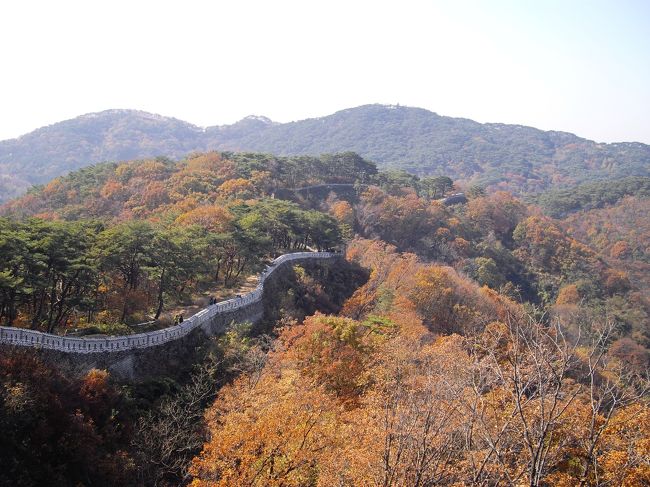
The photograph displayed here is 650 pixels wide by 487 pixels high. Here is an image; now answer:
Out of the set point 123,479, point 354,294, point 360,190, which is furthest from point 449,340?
point 360,190

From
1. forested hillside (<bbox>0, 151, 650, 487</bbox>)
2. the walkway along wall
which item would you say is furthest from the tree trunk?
the walkway along wall

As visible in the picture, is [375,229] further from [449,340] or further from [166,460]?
[166,460]

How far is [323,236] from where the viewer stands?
173ft

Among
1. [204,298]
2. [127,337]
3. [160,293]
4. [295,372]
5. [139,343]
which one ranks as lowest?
[295,372]

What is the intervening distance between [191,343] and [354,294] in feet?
70.0

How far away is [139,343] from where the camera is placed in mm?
26594

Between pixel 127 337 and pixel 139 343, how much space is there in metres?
0.91

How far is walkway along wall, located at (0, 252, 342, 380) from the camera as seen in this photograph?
22.3 metres

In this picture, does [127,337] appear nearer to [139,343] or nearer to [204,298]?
[139,343]

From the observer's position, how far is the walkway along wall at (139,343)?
2234 cm

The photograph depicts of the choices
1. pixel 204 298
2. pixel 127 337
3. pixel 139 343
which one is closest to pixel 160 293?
pixel 139 343

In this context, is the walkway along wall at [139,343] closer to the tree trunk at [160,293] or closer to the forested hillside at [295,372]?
the forested hillside at [295,372]

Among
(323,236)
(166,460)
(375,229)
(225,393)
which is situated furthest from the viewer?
(375,229)

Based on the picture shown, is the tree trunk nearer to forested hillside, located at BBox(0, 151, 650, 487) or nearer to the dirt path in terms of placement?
forested hillside, located at BBox(0, 151, 650, 487)
